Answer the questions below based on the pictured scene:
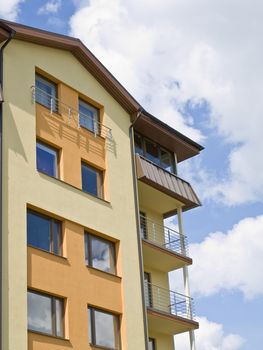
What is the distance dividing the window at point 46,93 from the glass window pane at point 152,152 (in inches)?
227

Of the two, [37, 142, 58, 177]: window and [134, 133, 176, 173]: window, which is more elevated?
[134, 133, 176, 173]: window

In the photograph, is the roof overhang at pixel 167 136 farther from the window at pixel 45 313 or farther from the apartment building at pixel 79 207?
the window at pixel 45 313

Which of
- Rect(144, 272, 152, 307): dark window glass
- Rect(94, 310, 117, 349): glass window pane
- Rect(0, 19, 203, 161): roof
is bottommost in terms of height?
Rect(94, 310, 117, 349): glass window pane

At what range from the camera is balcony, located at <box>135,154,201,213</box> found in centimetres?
2694

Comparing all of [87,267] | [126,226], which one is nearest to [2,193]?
[87,267]

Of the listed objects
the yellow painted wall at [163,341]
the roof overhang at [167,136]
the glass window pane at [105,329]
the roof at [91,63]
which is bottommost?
the glass window pane at [105,329]

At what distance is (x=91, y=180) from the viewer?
2472 cm

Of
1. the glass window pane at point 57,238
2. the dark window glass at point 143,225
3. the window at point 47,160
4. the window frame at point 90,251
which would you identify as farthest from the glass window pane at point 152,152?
the glass window pane at point 57,238

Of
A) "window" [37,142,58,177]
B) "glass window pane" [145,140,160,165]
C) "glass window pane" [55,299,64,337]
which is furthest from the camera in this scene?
"glass window pane" [145,140,160,165]

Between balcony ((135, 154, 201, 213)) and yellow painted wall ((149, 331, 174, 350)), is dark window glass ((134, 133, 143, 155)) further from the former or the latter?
yellow painted wall ((149, 331, 174, 350))

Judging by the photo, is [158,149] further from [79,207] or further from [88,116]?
[79,207]

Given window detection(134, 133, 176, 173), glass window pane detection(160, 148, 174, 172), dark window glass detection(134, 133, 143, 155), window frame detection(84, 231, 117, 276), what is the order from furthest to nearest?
1. glass window pane detection(160, 148, 174, 172)
2. window detection(134, 133, 176, 173)
3. dark window glass detection(134, 133, 143, 155)
4. window frame detection(84, 231, 117, 276)

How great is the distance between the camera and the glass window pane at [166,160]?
2970cm

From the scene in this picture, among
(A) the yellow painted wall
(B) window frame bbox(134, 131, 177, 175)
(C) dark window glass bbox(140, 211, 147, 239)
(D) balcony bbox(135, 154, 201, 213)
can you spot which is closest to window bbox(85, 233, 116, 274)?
(D) balcony bbox(135, 154, 201, 213)
